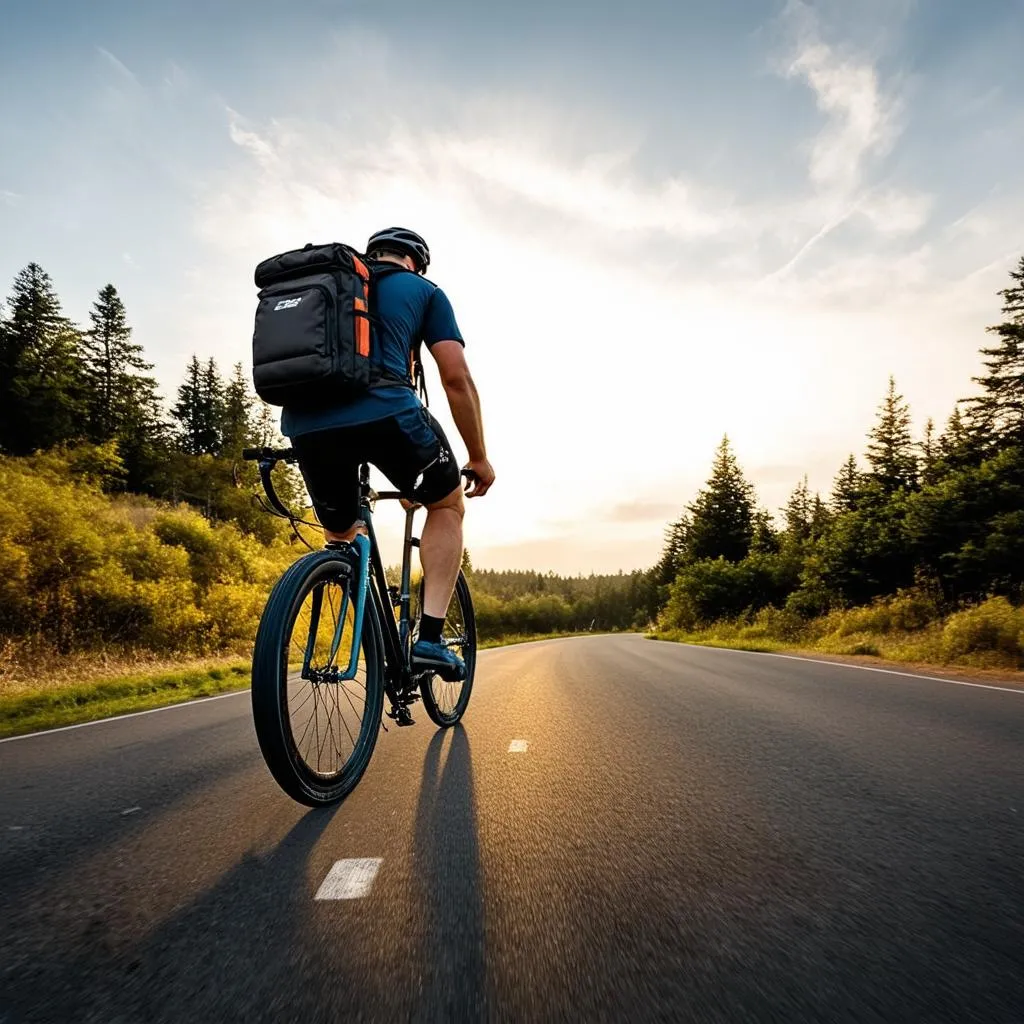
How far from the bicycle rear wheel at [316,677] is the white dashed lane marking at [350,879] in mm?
421

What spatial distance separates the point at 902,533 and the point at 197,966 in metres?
25.6

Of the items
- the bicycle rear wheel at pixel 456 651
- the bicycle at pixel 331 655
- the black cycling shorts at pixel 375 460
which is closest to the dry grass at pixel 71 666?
the bicycle rear wheel at pixel 456 651

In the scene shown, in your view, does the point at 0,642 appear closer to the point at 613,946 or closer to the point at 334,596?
the point at 334,596

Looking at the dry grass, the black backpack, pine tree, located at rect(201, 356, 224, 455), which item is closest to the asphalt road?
the black backpack

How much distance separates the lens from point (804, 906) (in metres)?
1.42

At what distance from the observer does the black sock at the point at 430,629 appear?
9.94 ft

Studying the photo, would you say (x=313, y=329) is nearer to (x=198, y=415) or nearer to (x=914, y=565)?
(x=914, y=565)

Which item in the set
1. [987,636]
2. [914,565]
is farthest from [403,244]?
[914,565]

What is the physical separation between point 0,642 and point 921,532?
2581cm

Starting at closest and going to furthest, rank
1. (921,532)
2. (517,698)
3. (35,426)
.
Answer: (517,698)
(921,532)
(35,426)

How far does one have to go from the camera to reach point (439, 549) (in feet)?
10.1

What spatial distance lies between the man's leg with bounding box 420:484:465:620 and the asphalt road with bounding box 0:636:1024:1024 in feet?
2.60

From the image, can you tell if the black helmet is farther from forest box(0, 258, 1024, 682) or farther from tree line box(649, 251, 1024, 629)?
tree line box(649, 251, 1024, 629)

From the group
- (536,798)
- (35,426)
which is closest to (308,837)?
(536,798)
